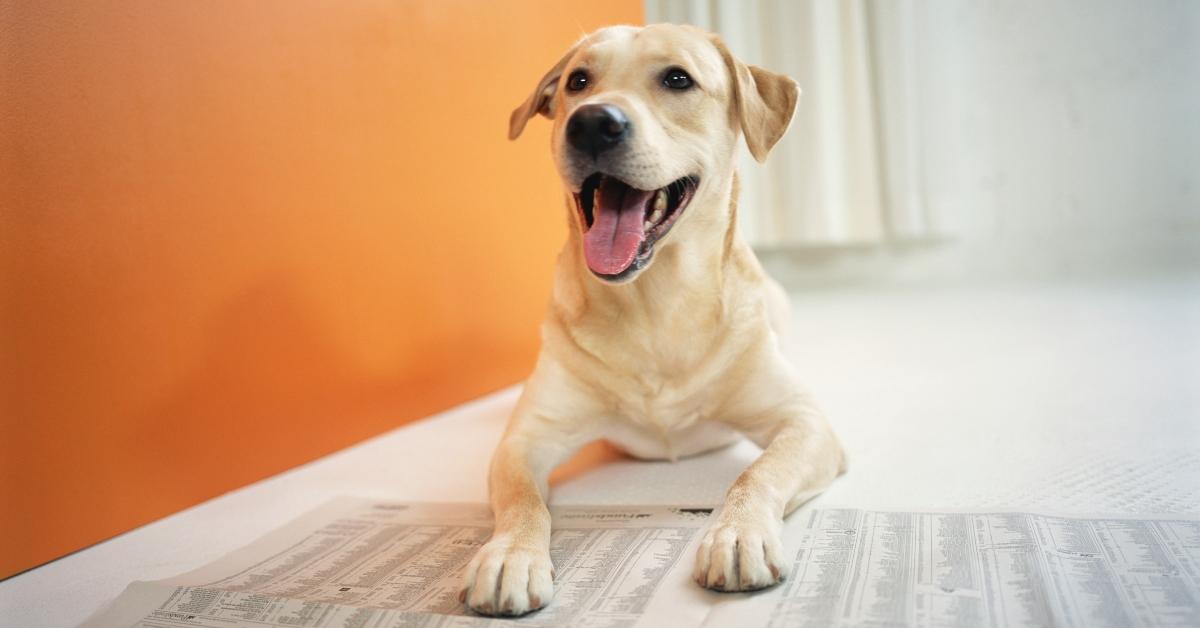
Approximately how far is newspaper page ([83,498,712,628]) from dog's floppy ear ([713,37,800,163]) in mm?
840

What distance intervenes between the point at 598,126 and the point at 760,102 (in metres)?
0.52

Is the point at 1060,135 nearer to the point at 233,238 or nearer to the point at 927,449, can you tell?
the point at 927,449

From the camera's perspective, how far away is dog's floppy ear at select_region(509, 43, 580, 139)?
7.03ft

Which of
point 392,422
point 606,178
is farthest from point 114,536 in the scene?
point 606,178

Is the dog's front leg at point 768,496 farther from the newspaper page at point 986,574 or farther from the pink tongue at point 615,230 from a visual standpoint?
the pink tongue at point 615,230

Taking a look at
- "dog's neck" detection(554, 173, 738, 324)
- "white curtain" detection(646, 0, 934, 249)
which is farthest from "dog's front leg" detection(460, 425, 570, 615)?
"white curtain" detection(646, 0, 934, 249)

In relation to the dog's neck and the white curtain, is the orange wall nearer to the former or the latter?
the dog's neck

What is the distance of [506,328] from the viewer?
10.7 feet

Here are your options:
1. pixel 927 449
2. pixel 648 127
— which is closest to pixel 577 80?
pixel 648 127

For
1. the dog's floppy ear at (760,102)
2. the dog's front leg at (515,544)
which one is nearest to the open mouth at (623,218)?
the dog's floppy ear at (760,102)

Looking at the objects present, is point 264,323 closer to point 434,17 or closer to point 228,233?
point 228,233

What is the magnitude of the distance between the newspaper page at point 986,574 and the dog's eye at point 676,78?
0.95m

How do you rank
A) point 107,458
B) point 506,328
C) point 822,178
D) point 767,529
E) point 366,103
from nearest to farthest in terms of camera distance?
point 767,529
point 107,458
point 366,103
point 506,328
point 822,178

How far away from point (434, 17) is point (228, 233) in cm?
110
